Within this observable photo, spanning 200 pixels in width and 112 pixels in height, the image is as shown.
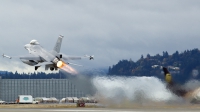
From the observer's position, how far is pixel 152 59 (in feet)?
603

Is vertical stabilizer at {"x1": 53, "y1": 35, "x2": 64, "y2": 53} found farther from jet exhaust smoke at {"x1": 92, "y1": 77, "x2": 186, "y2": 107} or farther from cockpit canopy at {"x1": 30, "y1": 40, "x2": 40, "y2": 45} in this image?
jet exhaust smoke at {"x1": 92, "y1": 77, "x2": 186, "y2": 107}

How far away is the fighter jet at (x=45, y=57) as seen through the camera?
Answer: 99.4m

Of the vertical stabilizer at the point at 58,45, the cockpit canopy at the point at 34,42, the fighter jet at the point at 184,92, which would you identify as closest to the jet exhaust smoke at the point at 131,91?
the fighter jet at the point at 184,92

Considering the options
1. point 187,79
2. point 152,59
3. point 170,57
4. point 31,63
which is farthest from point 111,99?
point 152,59

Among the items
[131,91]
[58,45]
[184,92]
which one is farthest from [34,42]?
[184,92]

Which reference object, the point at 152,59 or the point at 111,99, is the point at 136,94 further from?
the point at 152,59

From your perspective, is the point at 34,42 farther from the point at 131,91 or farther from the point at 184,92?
the point at 184,92

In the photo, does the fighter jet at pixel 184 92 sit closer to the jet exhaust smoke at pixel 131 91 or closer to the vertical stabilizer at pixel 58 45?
the jet exhaust smoke at pixel 131 91

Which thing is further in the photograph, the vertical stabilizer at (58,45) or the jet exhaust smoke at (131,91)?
the vertical stabilizer at (58,45)

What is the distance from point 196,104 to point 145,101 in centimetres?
867

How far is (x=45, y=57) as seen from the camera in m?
104

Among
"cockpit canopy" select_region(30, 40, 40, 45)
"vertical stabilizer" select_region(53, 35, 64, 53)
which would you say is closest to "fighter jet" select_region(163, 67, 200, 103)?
"vertical stabilizer" select_region(53, 35, 64, 53)

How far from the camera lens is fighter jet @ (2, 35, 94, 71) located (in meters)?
99.4

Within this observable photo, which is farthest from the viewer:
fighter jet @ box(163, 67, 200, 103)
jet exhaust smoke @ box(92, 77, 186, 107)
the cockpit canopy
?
the cockpit canopy
